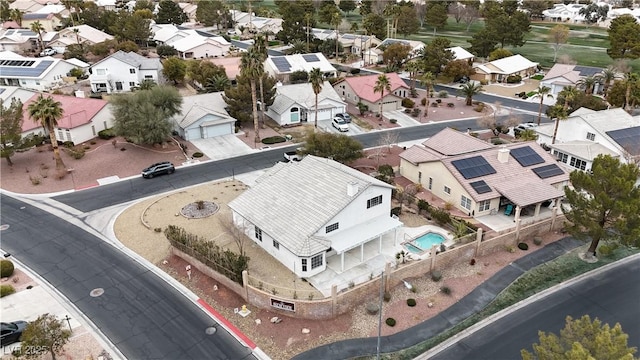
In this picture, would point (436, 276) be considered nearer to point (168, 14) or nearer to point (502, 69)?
point (502, 69)

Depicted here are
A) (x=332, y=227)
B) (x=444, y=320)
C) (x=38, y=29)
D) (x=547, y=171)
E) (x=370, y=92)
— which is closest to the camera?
(x=444, y=320)

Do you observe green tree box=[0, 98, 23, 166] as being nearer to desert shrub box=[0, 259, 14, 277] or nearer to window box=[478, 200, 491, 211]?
desert shrub box=[0, 259, 14, 277]

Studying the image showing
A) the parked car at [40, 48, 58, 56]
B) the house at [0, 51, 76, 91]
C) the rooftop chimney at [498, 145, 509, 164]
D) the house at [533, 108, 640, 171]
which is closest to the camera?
the rooftop chimney at [498, 145, 509, 164]

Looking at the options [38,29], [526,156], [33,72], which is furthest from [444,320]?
[38,29]

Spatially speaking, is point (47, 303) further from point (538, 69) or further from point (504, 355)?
point (538, 69)

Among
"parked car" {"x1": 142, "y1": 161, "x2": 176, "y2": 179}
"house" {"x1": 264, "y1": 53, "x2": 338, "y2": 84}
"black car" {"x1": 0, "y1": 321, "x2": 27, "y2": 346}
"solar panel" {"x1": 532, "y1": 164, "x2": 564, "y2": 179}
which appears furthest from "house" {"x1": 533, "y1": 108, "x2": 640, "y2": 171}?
"black car" {"x1": 0, "y1": 321, "x2": 27, "y2": 346}

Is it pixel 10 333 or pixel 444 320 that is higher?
pixel 10 333

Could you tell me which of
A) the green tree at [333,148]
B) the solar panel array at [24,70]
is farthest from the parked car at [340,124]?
the solar panel array at [24,70]

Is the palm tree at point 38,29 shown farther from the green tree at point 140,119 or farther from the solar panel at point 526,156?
the solar panel at point 526,156
